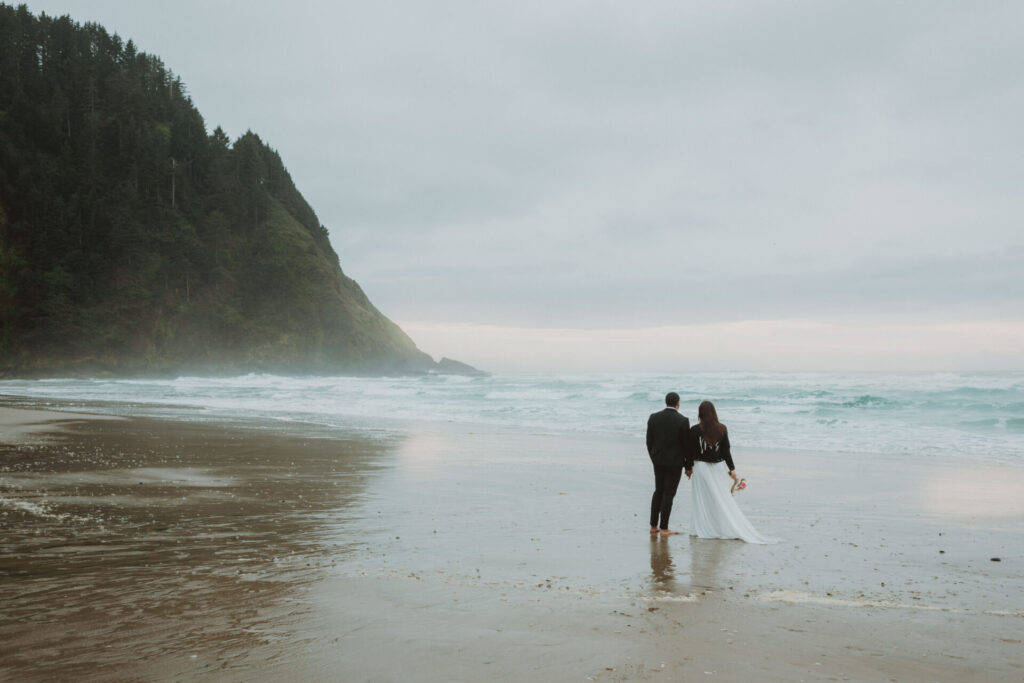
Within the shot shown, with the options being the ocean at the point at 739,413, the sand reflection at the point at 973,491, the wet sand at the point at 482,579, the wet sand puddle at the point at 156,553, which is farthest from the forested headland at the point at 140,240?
the sand reflection at the point at 973,491

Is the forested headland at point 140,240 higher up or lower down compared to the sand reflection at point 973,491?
higher up

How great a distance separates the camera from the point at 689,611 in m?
5.26

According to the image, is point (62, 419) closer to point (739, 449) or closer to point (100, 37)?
point (739, 449)

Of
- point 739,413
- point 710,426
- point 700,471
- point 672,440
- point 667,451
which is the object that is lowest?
point 739,413

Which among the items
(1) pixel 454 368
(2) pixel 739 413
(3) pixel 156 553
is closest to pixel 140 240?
(1) pixel 454 368

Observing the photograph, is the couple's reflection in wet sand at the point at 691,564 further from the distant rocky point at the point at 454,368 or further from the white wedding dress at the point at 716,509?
the distant rocky point at the point at 454,368

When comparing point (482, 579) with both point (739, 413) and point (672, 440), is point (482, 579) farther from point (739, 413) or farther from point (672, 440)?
point (739, 413)

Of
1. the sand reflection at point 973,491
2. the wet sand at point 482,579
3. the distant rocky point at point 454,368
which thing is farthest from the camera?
the distant rocky point at point 454,368

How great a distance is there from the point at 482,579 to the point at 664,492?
10.4 feet

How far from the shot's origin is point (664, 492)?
840cm

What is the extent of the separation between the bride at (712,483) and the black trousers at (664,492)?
247 millimetres

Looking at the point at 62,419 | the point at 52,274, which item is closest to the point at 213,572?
the point at 62,419

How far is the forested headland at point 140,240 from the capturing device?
6619 centimetres

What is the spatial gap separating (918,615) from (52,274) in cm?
7782
